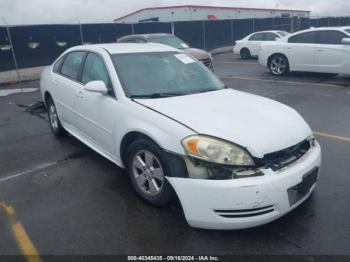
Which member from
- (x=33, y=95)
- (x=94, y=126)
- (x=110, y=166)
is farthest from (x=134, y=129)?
(x=33, y=95)

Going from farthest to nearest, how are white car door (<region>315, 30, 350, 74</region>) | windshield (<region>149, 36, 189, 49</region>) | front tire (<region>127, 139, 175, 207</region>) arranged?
1. windshield (<region>149, 36, 189, 49</region>)
2. white car door (<region>315, 30, 350, 74</region>)
3. front tire (<region>127, 139, 175, 207</region>)

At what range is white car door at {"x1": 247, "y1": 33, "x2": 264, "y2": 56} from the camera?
53.9 ft

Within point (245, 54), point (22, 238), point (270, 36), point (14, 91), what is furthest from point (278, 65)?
point (22, 238)

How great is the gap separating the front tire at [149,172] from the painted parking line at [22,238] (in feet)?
3.64

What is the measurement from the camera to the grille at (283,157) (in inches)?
112

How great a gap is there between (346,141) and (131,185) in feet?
10.8

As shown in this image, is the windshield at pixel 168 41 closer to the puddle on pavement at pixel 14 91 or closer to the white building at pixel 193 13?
the puddle on pavement at pixel 14 91

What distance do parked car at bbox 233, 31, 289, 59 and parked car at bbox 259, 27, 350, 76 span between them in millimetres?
4987

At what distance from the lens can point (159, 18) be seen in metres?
36.0

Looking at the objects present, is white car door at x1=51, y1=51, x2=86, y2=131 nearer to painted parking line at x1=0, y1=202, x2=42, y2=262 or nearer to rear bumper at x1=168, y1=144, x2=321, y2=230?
painted parking line at x1=0, y1=202, x2=42, y2=262

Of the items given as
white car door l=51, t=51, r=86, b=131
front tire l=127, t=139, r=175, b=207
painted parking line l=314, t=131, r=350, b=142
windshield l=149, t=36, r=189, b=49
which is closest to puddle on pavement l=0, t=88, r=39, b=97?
windshield l=149, t=36, r=189, b=49

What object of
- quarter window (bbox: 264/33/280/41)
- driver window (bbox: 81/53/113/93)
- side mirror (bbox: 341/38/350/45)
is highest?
driver window (bbox: 81/53/113/93)

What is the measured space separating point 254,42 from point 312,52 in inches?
262

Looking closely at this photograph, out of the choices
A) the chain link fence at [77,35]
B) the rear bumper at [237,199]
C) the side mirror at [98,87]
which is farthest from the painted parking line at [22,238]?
the chain link fence at [77,35]
